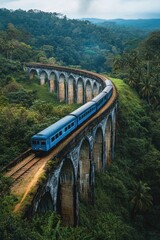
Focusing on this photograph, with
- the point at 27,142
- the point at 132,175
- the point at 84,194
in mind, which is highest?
the point at 27,142

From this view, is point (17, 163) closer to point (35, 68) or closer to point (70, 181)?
point (70, 181)

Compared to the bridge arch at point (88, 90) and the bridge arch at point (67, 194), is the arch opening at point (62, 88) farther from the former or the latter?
the bridge arch at point (67, 194)

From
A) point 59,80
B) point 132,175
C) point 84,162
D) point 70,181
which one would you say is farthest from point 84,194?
point 59,80

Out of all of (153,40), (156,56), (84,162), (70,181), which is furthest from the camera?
(153,40)

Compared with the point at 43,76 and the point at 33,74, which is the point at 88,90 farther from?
the point at 33,74

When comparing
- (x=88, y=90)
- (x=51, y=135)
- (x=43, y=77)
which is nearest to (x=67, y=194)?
(x=51, y=135)

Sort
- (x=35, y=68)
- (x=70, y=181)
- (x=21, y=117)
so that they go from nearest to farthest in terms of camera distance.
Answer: (x=70, y=181) → (x=21, y=117) → (x=35, y=68)

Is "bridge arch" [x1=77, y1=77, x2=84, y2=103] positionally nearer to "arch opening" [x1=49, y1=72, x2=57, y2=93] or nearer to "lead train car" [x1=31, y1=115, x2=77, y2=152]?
"arch opening" [x1=49, y1=72, x2=57, y2=93]
